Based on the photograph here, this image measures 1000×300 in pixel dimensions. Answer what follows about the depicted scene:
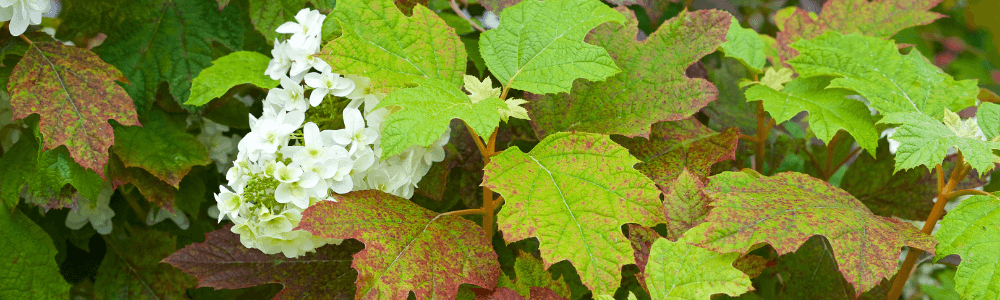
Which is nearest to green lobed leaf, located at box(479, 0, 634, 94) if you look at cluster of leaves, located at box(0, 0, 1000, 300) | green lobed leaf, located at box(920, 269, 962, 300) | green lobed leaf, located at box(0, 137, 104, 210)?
cluster of leaves, located at box(0, 0, 1000, 300)

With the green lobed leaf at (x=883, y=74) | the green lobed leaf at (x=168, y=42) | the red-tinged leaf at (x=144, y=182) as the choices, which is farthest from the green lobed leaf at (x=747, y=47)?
the red-tinged leaf at (x=144, y=182)

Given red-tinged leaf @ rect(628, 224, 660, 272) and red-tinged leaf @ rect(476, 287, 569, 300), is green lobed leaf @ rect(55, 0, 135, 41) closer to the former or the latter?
red-tinged leaf @ rect(476, 287, 569, 300)

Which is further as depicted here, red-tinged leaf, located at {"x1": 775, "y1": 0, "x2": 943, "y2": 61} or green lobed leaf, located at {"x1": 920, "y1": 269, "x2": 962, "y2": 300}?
green lobed leaf, located at {"x1": 920, "y1": 269, "x2": 962, "y2": 300}

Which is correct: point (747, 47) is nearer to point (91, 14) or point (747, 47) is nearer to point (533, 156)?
point (533, 156)

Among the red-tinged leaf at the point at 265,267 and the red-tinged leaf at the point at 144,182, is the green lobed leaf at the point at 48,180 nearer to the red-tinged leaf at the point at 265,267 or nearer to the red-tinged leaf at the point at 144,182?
the red-tinged leaf at the point at 144,182

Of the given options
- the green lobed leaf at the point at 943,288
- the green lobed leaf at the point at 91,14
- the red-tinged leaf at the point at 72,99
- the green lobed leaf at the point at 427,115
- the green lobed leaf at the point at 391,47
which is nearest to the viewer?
the green lobed leaf at the point at 427,115

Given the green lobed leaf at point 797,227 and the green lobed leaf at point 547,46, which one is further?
the green lobed leaf at point 547,46
